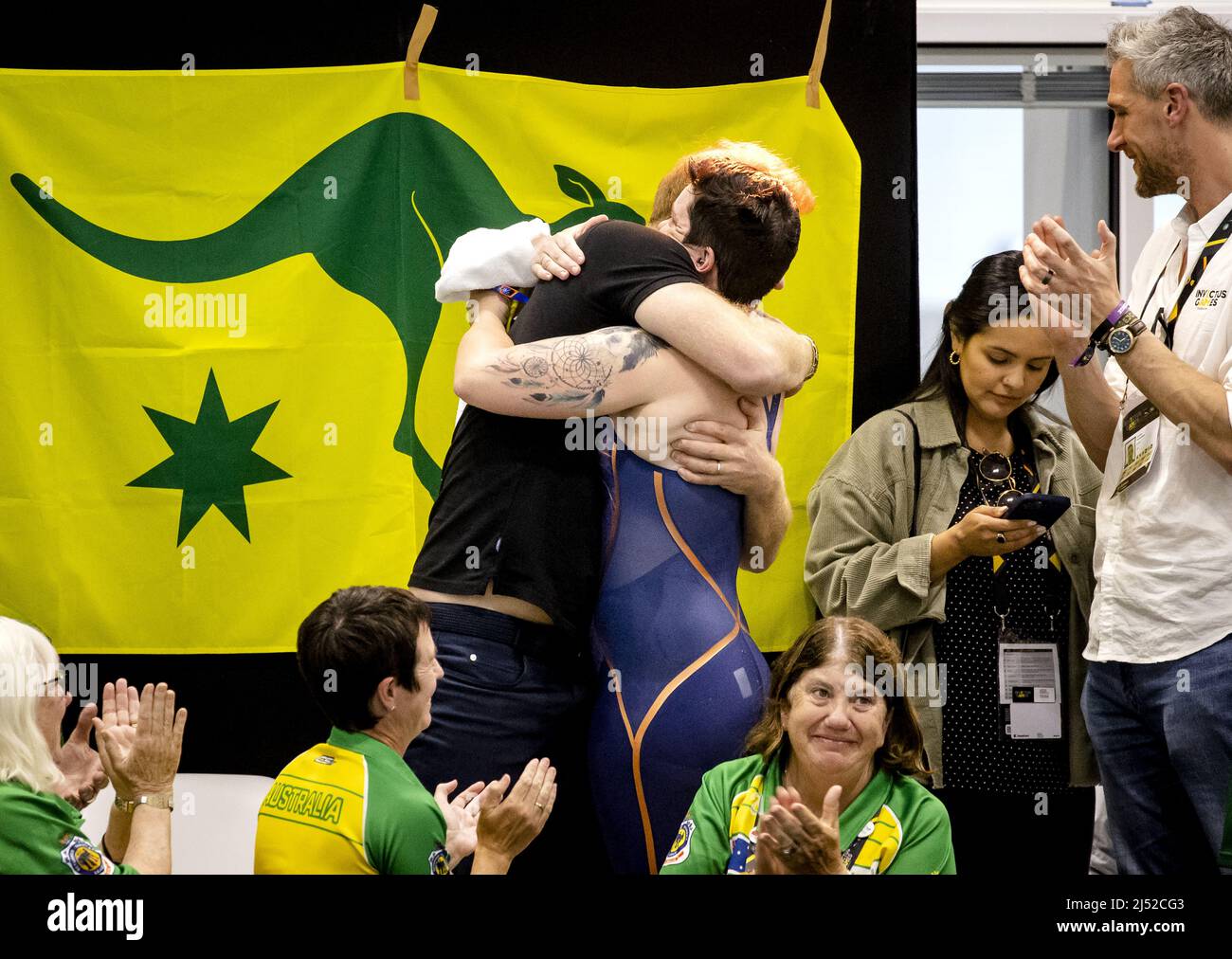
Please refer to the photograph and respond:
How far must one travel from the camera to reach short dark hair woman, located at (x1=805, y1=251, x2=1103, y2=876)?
3.11 meters

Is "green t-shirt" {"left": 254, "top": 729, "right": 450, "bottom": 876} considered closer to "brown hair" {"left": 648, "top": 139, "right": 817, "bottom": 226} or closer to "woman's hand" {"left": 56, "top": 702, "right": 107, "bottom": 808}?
"woman's hand" {"left": 56, "top": 702, "right": 107, "bottom": 808}

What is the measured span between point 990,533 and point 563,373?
3.43 feet

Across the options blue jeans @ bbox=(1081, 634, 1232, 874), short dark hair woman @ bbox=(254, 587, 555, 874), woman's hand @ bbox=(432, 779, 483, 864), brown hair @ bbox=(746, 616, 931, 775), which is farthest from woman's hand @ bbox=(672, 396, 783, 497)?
blue jeans @ bbox=(1081, 634, 1232, 874)

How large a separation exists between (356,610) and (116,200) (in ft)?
5.35

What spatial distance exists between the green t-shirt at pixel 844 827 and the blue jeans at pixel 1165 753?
545 millimetres

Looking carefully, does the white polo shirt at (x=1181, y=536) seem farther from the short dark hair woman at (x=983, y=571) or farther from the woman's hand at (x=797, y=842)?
the woman's hand at (x=797, y=842)

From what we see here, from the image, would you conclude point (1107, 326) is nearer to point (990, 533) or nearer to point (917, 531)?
point (990, 533)

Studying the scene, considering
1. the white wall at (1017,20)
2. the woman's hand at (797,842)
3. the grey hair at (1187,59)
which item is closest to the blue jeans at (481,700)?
the woman's hand at (797,842)

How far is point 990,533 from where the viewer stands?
2.91 meters

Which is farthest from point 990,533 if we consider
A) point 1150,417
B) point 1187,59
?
point 1187,59

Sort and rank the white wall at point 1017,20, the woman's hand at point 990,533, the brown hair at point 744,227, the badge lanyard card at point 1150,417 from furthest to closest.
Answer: the white wall at point 1017,20
the woman's hand at point 990,533
the badge lanyard card at point 1150,417
the brown hair at point 744,227

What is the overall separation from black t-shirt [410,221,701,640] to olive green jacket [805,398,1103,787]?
0.89 metres

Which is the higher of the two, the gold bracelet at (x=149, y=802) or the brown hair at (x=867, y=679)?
the brown hair at (x=867, y=679)

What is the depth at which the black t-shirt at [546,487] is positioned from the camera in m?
2.41
